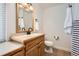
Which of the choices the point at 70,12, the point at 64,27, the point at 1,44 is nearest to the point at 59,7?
the point at 70,12

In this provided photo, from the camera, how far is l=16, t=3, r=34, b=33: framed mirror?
99 centimetres

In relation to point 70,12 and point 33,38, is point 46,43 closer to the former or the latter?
point 33,38

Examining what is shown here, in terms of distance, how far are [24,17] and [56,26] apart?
1.30ft

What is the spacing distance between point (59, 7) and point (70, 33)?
0.34 meters

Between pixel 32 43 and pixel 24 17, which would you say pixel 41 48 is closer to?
pixel 32 43

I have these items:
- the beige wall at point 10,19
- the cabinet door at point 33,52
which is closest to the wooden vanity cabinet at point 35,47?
the cabinet door at point 33,52

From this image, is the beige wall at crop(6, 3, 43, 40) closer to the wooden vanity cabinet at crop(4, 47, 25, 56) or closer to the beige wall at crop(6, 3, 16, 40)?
the beige wall at crop(6, 3, 16, 40)

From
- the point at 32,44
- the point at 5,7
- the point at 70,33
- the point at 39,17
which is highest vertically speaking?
the point at 5,7

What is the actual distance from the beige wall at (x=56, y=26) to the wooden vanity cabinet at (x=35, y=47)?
109 mm

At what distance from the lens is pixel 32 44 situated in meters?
0.99

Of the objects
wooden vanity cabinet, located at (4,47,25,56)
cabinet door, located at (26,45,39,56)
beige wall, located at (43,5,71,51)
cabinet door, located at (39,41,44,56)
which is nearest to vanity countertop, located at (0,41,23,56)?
wooden vanity cabinet, located at (4,47,25,56)

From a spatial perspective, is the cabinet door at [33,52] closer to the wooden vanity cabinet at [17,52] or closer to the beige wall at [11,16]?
the wooden vanity cabinet at [17,52]

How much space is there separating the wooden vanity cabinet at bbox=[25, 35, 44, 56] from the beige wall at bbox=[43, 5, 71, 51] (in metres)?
0.11

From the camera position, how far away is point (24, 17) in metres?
1.01
